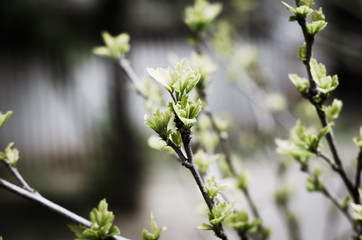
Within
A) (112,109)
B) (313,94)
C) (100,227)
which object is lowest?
(100,227)

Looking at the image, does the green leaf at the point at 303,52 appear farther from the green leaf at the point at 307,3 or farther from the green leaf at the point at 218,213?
the green leaf at the point at 218,213

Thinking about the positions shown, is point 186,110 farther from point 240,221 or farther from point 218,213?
point 240,221

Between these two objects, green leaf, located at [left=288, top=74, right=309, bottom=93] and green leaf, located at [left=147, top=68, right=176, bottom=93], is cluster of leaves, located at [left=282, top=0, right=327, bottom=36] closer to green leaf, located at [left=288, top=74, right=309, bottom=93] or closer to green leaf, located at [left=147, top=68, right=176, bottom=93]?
green leaf, located at [left=288, top=74, right=309, bottom=93]

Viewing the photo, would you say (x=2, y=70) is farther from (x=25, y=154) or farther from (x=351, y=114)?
(x=351, y=114)

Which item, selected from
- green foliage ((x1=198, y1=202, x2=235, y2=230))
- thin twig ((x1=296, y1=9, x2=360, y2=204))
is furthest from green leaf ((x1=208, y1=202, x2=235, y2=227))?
thin twig ((x1=296, y1=9, x2=360, y2=204))

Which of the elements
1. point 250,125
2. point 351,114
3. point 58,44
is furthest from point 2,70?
point 351,114

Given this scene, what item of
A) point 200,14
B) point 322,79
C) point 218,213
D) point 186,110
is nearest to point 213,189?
point 218,213
